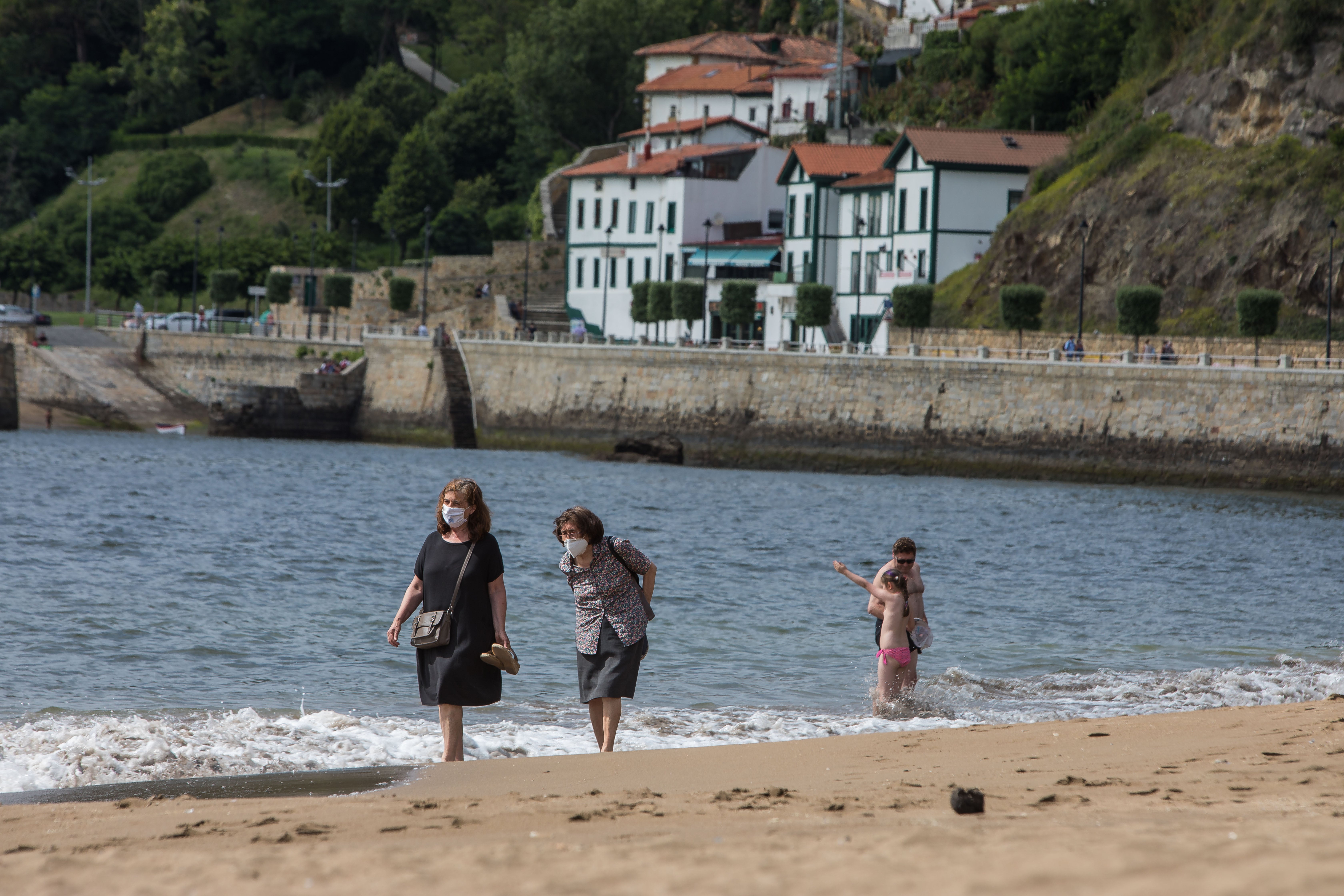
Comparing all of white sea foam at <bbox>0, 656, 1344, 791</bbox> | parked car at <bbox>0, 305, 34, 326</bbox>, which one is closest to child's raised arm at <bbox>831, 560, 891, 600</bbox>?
white sea foam at <bbox>0, 656, 1344, 791</bbox>

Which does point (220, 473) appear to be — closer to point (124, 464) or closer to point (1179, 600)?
point (124, 464)

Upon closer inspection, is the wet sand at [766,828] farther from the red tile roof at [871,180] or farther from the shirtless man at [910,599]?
the red tile roof at [871,180]

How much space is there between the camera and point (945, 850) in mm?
4664

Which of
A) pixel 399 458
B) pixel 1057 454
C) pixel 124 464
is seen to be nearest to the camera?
pixel 1057 454

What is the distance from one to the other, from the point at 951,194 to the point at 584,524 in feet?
147

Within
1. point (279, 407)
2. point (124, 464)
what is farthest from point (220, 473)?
point (279, 407)

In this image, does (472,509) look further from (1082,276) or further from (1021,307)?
(1021,307)

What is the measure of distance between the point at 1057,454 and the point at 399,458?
19693mm

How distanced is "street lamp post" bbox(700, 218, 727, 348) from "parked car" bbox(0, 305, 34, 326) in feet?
93.8

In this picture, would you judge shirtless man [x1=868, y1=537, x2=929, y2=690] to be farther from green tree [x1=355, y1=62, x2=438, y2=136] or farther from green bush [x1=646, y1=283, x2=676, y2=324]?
green tree [x1=355, y1=62, x2=438, y2=136]

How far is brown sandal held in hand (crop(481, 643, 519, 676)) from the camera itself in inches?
297

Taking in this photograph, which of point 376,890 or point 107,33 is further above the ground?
point 107,33

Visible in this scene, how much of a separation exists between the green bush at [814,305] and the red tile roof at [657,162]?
14.8 metres

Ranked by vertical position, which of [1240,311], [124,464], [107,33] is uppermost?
[107,33]
